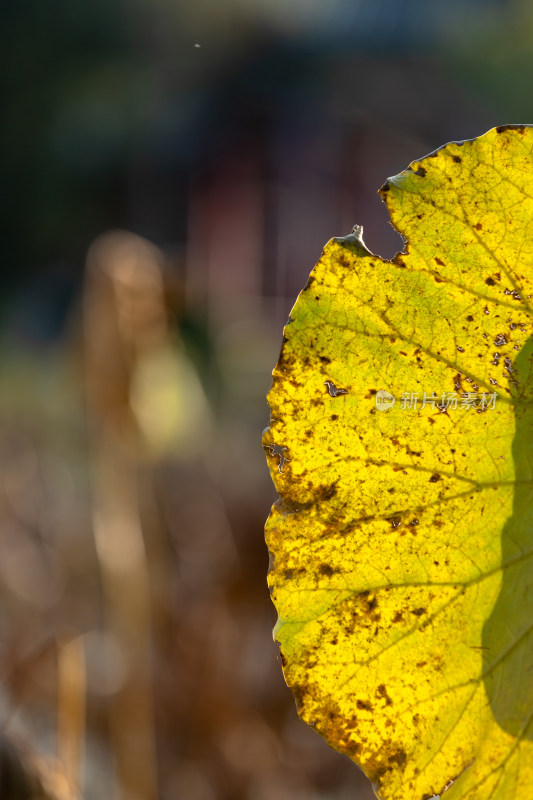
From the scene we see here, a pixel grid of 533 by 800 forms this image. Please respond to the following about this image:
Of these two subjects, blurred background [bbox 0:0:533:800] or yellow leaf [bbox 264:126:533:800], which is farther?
blurred background [bbox 0:0:533:800]

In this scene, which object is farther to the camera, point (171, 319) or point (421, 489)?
point (171, 319)

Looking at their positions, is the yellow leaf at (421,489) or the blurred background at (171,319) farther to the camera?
the blurred background at (171,319)

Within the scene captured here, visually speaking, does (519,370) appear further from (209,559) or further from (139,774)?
(209,559)

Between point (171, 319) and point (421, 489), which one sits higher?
point (421, 489)

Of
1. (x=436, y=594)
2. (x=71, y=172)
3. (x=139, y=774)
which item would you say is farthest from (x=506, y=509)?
(x=71, y=172)
